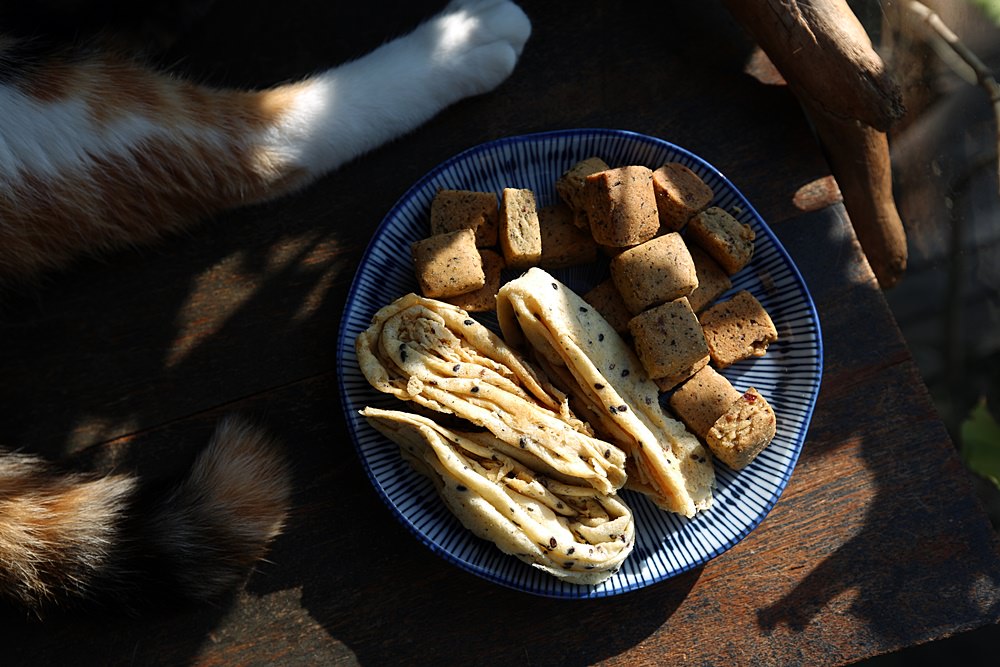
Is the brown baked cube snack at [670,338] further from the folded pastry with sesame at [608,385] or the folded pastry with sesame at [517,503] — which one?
the folded pastry with sesame at [517,503]

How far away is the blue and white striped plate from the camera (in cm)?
109

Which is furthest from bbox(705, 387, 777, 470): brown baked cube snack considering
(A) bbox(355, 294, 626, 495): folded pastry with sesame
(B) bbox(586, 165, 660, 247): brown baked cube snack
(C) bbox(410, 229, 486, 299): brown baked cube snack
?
(C) bbox(410, 229, 486, 299): brown baked cube snack

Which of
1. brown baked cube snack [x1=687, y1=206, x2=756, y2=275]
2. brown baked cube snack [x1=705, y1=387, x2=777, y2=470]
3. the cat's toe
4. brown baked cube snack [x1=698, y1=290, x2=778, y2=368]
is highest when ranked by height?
the cat's toe

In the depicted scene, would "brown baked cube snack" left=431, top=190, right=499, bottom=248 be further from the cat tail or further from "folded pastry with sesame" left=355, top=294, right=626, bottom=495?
the cat tail

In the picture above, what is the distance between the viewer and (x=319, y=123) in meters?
1.19

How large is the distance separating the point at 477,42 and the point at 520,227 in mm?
333

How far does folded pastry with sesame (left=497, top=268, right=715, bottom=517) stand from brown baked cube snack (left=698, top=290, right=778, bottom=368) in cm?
11

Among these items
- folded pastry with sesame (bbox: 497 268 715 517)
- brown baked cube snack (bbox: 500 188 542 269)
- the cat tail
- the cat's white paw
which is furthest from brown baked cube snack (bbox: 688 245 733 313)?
the cat tail

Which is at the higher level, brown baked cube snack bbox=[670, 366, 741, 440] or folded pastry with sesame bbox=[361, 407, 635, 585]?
brown baked cube snack bbox=[670, 366, 741, 440]

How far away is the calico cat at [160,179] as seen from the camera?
40.6 inches

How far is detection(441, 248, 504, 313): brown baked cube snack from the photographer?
44.7 inches

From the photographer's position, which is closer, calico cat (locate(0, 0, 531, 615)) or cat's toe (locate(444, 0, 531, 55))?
calico cat (locate(0, 0, 531, 615))

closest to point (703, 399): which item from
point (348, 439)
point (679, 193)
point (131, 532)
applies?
point (679, 193)

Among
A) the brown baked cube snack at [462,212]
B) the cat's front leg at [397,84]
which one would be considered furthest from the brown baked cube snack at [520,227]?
the cat's front leg at [397,84]
